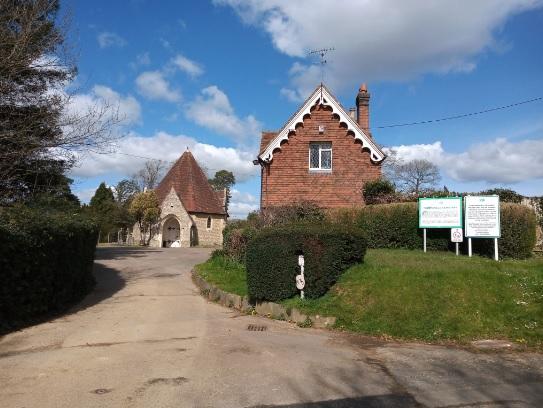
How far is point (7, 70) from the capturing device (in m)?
16.4

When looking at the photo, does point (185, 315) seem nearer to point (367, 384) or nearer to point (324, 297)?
point (324, 297)

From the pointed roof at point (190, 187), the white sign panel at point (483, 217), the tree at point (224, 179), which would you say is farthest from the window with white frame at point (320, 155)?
the tree at point (224, 179)

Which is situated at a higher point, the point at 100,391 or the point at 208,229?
the point at 208,229

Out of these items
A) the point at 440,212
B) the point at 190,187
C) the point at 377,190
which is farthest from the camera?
the point at 190,187

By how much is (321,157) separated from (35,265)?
16.4 metres

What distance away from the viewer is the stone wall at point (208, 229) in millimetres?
47812

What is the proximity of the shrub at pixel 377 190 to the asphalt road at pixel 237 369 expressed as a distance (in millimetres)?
12849

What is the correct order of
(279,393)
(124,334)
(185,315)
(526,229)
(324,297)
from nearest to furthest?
(279,393), (124,334), (324,297), (185,315), (526,229)

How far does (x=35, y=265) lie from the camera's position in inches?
418

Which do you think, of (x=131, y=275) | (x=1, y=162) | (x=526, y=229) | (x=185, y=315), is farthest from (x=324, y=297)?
(x=1, y=162)

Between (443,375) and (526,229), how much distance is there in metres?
10.6

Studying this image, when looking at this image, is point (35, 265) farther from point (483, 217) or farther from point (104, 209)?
point (104, 209)

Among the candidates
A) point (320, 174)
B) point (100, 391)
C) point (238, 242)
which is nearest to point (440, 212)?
point (238, 242)

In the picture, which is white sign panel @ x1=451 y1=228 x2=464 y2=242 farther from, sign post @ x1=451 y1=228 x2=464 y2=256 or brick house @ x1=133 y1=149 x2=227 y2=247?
brick house @ x1=133 y1=149 x2=227 y2=247
